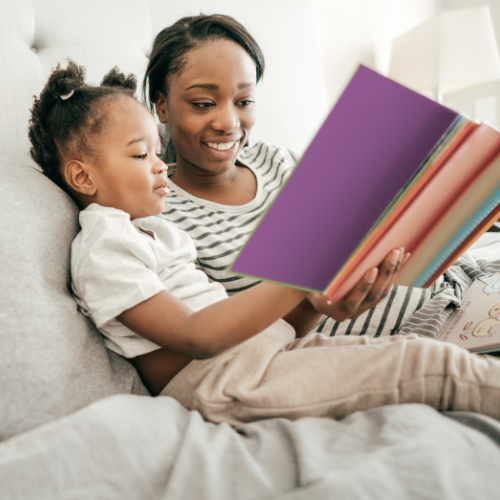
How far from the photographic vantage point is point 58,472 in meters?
0.37

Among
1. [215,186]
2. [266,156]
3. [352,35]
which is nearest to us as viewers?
[215,186]

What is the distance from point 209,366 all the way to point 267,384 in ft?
0.32

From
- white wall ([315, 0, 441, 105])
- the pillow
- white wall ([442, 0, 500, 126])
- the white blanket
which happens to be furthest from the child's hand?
white wall ([442, 0, 500, 126])

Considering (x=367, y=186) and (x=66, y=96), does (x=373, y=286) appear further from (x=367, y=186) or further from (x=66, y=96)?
(x=66, y=96)

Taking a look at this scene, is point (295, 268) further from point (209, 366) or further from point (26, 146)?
point (26, 146)

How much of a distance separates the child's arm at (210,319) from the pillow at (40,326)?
81mm

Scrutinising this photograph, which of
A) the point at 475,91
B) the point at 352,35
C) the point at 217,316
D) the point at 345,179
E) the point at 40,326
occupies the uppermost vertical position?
the point at 475,91

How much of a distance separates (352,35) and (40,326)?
6.75 feet

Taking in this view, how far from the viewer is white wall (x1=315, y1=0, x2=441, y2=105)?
6.60 feet

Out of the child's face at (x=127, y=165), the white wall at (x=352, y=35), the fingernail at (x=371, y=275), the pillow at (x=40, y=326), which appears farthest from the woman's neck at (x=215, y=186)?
the white wall at (x=352, y=35)

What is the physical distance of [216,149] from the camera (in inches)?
36.1

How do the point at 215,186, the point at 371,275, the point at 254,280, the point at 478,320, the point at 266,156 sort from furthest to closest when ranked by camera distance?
the point at 266,156 → the point at 215,186 → the point at 254,280 → the point at 478,320 → the point at 371,275

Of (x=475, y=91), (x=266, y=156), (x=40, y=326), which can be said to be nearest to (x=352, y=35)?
(x=475, y=91)

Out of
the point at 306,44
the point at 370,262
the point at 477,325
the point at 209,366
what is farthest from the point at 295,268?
the point at 306,44
